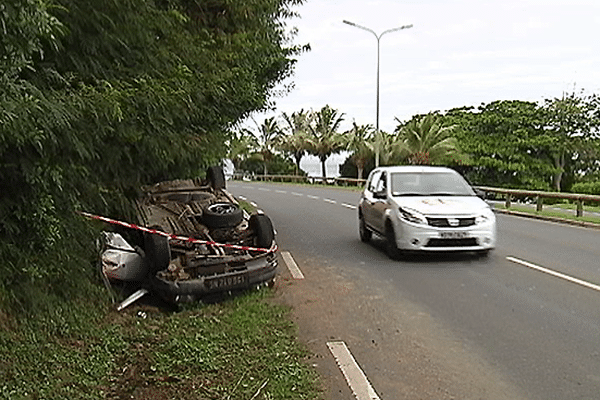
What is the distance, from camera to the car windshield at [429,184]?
41.8ft

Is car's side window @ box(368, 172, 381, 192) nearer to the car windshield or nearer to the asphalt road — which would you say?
the car windshield

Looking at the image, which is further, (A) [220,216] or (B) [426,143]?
(B) [426,143]

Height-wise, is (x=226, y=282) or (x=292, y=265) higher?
(x=226, y=282)

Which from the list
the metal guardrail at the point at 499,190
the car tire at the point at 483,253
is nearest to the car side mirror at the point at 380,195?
the car tire at the point at 483,253

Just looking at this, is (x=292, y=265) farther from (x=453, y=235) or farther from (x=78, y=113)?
(x=78, y=113)

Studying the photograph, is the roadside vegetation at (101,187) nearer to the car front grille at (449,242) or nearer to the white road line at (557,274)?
the car front grille at (449,242)

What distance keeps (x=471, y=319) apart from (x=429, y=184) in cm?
546

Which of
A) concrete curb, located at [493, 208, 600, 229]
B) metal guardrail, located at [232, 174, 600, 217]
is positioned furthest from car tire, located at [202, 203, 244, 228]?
metal guardrail, located at [232, 174, 600, 217]

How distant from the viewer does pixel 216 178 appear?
1196 centimetres

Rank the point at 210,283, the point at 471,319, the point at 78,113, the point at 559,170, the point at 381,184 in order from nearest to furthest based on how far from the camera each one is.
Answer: the point at 78,113
the point at 471,319
the point at 210,283
the point at 381,184
the point at 559,170

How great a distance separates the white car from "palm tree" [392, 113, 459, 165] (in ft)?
97.2

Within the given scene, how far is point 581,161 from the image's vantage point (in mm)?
44938

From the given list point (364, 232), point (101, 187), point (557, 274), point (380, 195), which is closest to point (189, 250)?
point (101, 187)

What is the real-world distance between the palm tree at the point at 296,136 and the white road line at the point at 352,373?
5184cm
